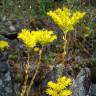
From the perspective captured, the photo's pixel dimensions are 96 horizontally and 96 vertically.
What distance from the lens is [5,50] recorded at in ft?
16.0

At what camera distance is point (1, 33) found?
5.06 metres

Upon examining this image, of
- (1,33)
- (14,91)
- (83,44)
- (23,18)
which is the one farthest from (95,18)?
(14,91)

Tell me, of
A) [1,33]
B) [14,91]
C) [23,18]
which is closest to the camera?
[14,91]

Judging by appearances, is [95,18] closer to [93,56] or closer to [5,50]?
[93,56]

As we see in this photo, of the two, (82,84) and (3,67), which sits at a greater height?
(3,67)

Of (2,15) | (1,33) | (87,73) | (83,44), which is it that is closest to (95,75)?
(87,73)

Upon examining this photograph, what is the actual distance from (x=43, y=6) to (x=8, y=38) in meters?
0.88

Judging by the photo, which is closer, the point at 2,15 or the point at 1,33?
the point at 1,33

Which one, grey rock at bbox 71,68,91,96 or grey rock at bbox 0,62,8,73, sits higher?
grey rock at bbox 0,62,8,73

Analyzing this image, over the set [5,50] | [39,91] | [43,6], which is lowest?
[39,91]

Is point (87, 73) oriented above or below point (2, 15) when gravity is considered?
below

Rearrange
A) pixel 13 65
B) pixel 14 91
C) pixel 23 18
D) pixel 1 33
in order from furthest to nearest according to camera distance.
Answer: pixel 23 18, pixel 1 33, pixel 13 65, pixel 14 91

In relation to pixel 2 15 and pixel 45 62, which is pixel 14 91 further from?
pixel 2 15

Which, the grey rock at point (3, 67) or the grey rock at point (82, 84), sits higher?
Result: the grey rock at point (3, 67)
